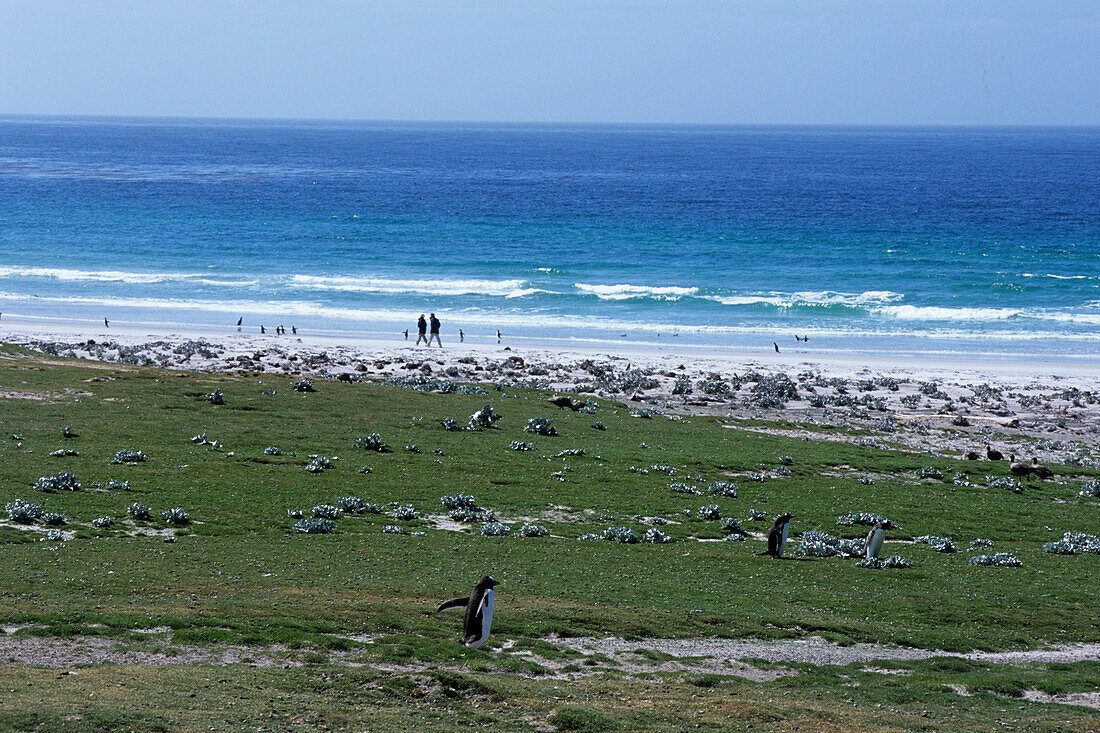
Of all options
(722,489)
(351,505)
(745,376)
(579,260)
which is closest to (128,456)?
(351,505)

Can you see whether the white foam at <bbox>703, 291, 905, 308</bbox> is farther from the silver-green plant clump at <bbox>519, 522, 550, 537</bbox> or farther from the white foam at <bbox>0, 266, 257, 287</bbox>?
the silver-green plant clump at <bbox>519, 522, 550, 537</bbox>

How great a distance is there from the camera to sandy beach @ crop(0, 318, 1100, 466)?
3703 centimetres

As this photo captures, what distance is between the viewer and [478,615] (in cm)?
1316

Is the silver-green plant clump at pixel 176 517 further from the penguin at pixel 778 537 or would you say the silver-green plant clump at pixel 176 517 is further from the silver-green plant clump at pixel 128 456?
the penguin at pixel 778 537

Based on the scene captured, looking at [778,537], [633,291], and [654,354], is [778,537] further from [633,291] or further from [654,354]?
[633,291]

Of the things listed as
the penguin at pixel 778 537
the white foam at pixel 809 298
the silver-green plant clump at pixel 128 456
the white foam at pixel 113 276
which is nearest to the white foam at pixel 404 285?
the white foam at pixel 113 276

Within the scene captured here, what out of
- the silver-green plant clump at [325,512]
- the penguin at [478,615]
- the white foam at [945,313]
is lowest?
the silver-green plant clump at [325,512]

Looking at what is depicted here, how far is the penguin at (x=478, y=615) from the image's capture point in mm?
13117

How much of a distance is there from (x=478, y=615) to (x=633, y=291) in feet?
195

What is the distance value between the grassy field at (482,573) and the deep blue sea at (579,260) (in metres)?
28.1

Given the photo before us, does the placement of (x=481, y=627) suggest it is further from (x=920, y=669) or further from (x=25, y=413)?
(x=25, y=413)

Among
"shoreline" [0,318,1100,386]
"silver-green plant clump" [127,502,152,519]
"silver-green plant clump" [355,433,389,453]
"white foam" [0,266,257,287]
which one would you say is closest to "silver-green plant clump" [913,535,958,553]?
"silver-green plant clump" [355,433,389,453]

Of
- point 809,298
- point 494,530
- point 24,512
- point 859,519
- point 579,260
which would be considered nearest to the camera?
point 24,512

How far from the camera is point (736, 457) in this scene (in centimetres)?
2894
